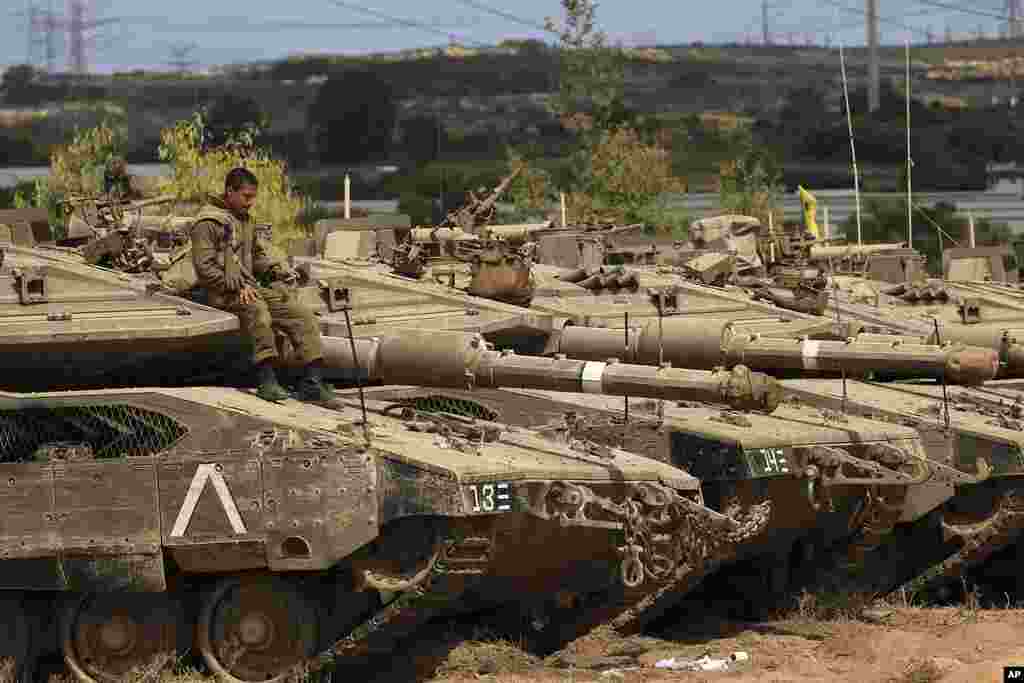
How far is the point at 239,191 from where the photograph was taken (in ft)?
49.5

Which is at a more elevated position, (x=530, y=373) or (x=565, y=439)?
(x=530, y=373)

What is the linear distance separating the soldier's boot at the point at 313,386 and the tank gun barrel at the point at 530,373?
237mm

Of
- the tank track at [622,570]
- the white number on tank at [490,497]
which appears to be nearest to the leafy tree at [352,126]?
the tank track at [622,570]

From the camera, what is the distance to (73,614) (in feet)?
49.8

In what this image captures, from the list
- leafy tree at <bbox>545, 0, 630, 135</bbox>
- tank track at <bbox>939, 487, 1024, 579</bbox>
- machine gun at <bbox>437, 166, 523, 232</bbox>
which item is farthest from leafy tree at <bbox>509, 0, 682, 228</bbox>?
tank track at <bbox>939, 487, 1024, 579</bbox>

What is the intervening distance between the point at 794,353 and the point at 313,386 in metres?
3.13

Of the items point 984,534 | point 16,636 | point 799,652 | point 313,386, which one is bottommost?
point 799,652

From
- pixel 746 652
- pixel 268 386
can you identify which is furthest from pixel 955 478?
pixel 268 386

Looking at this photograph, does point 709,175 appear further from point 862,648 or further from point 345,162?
point 862,648

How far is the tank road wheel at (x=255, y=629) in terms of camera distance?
1476 cm

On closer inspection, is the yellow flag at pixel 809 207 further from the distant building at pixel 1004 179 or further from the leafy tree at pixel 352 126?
the leafy tree at pixel 352 126

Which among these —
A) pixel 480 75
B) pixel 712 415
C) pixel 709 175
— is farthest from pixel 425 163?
pixel 712 415

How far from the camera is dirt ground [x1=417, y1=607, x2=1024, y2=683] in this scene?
614 inches

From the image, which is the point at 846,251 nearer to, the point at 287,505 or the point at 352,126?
the point at 287,505
